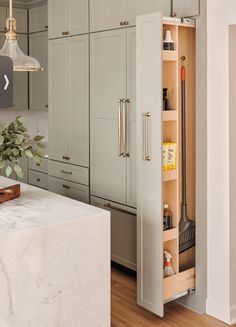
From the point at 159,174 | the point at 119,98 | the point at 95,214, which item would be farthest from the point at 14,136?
the point at 119,98

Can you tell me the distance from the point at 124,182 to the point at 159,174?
815mm

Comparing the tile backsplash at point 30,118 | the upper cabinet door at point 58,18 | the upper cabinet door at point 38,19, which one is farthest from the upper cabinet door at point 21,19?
the upper cabinet door at point 58,18

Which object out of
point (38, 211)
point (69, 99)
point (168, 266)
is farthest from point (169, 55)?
point (69, 99)

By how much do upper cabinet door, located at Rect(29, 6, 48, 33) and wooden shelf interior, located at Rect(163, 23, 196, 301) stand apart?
2.57 meters

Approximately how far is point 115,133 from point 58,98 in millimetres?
922

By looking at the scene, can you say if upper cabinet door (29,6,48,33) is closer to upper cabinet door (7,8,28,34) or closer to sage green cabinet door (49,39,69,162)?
upper cabinet door (7,8,28,34)

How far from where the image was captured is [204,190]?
330 cm

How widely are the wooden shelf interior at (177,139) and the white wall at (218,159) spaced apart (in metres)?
0.14

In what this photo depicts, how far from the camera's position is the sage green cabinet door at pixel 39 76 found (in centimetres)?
541

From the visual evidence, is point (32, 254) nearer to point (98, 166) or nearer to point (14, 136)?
point (14, 136)

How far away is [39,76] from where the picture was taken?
553 centimetres

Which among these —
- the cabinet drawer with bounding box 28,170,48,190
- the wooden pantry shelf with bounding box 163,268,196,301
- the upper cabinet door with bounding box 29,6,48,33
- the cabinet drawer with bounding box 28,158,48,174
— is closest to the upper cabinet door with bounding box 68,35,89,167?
the cabinet drawer with bounding box 28,158,48,174

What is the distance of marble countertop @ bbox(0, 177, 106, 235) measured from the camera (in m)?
2.49

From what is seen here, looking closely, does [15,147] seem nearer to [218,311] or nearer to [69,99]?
[69,99]
